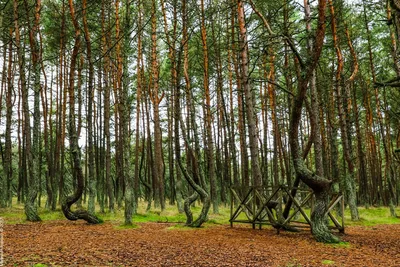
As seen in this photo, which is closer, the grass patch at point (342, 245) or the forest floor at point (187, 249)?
the forest floor at point (187, 249)

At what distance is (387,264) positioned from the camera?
18.4ft

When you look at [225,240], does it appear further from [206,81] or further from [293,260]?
[206,81]

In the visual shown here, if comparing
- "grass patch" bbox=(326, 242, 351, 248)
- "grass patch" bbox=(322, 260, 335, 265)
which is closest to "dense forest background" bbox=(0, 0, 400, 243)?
"grass patch" bbox=(326, 242, 351, 248)

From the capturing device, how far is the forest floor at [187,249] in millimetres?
5551

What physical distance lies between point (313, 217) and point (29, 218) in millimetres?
10092

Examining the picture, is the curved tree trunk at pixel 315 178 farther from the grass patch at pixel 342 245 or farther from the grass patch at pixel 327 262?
the grass patch at pixel 327 262

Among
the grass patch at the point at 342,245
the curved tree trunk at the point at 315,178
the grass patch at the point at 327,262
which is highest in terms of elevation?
the curved tree trunk at the point at 315,178

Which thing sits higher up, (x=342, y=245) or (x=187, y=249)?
(x=187, y=249)

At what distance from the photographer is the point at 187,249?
6844 millimetres

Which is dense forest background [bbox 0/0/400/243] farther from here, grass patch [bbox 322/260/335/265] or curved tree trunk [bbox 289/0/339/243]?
grass patch [bbox 322/260/335/265]

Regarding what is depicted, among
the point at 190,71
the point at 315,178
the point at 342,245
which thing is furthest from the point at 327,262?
the point at 190,71

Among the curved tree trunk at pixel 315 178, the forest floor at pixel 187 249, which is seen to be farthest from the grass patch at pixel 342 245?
the curved tree trunk at pixel 315 178

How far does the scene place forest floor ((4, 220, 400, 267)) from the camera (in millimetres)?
5551

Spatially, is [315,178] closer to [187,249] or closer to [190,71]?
[187,249]
